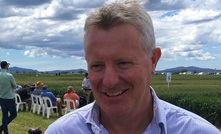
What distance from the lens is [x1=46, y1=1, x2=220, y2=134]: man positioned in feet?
5.81

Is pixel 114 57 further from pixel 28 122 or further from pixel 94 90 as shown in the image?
pixel 28 122

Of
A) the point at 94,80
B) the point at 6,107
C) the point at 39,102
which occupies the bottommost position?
the point at 39,102

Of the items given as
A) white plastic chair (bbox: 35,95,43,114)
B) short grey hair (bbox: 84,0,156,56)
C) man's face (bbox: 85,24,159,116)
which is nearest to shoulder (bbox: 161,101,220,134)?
man's face (bbox: 85,24,159,116)

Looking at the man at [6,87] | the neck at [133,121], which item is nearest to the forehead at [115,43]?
the neck at [133,121]

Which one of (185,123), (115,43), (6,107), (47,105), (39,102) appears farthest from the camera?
(39,102)

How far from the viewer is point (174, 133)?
1872mm

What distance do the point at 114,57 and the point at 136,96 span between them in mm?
197

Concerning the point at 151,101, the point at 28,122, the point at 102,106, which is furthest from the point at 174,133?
the point at 28,122

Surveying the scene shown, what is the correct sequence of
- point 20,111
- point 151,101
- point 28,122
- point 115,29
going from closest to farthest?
point 115,29 < point 151,101 < point 28,122 < point 20,111

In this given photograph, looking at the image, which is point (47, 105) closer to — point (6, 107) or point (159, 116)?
point (6, 107)

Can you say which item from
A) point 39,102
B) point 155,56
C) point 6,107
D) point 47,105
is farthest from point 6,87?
point 155,56

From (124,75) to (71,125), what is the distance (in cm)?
36

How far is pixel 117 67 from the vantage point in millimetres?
1775

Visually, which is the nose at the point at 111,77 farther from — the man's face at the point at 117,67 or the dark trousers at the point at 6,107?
the dark trousers at the point at 6,107
